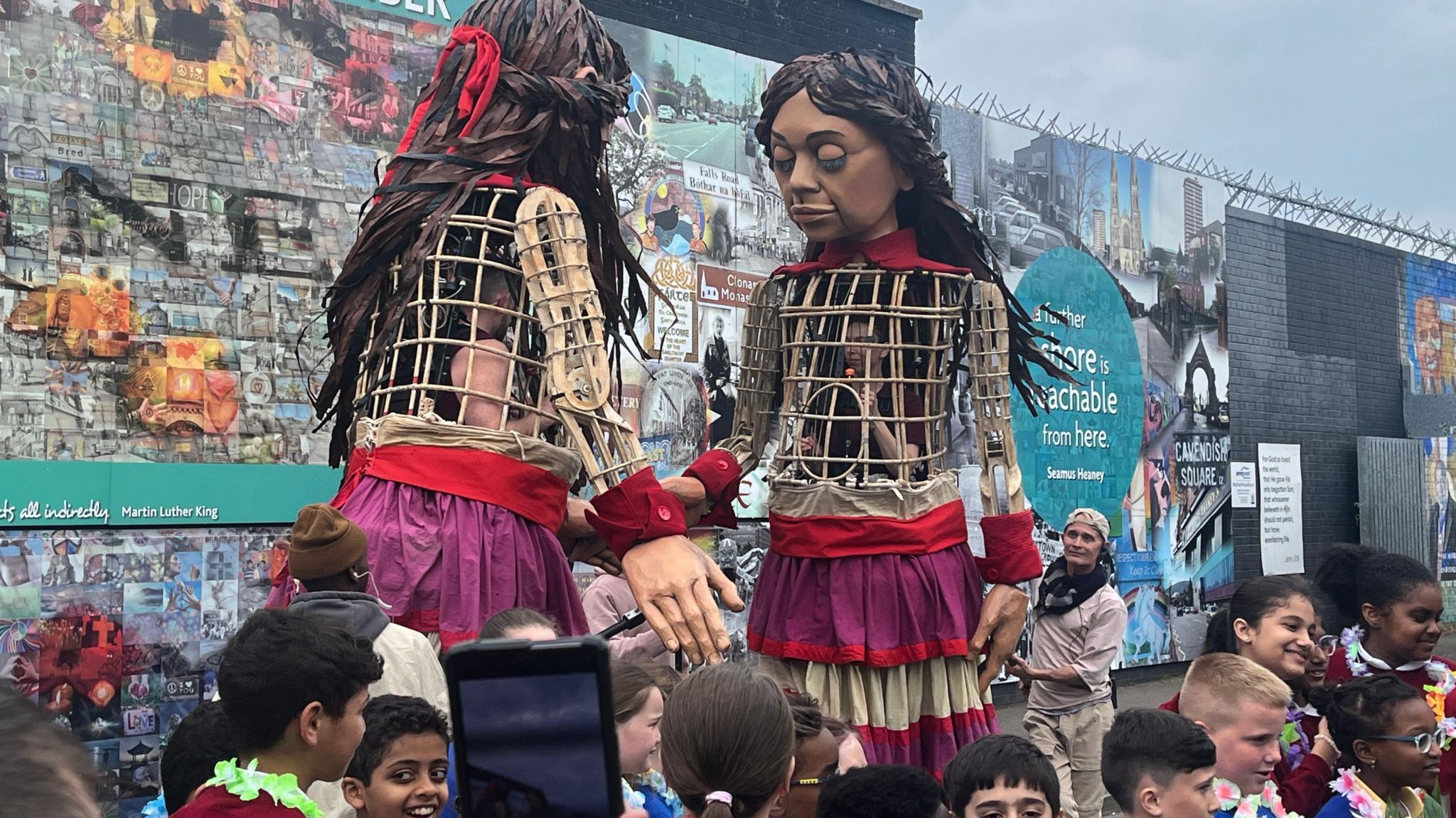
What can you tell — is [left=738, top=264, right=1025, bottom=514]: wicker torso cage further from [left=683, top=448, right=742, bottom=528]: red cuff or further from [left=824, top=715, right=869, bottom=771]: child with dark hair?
[left=824, top=715, right=869, bottom=771]: child with dark hair

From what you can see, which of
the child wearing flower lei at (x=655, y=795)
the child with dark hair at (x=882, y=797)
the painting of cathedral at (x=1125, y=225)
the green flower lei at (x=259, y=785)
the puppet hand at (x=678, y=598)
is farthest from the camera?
the painting of cathedral at (x=1125, y=225)

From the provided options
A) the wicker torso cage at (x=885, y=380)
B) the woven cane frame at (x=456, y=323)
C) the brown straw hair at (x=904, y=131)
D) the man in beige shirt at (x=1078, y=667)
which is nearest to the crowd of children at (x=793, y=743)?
the woven cane frame at (x=456, y=323)

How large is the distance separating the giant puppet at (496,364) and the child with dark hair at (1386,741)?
1.40 m

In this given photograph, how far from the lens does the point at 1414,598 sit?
11.1ft

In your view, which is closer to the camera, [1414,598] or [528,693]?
[528,693]

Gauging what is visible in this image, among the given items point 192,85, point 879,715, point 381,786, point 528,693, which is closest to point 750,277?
point 192,85

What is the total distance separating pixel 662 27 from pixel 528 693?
6731 mm

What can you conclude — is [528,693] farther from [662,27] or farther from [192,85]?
[662,27]

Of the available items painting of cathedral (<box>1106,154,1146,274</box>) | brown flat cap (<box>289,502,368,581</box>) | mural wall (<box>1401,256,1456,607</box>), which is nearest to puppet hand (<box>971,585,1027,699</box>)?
brown flat cap (<box>289,502,368,581</box>)

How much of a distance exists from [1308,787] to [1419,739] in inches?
10.5

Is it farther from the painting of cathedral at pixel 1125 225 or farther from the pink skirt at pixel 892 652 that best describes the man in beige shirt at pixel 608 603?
the painting of cathedral at pixel 1125 225

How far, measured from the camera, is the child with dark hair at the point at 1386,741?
2.80 metres

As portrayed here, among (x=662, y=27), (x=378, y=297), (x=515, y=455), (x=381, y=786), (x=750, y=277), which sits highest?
(x=662, y=27)

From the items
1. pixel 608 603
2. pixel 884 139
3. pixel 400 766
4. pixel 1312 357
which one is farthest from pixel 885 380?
pixel 1312 357
